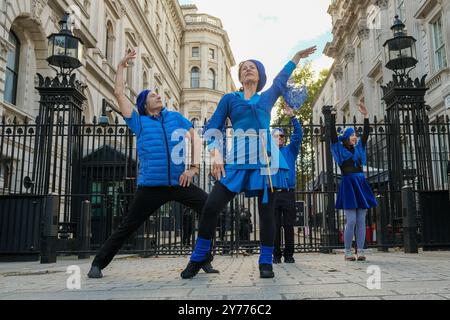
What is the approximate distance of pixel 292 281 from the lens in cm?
389

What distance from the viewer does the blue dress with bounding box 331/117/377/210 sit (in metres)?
6.07

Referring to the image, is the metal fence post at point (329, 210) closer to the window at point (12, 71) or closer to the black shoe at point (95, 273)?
the black shoe at point (95, 273)

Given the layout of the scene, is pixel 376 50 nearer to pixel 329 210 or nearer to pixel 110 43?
pixel 110 43

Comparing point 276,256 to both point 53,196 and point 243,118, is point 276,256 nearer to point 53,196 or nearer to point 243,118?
point 243,118

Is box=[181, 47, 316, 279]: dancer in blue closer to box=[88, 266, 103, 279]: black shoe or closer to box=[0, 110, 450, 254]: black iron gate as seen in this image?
box=[88, 266, 103, 279]: black shoe

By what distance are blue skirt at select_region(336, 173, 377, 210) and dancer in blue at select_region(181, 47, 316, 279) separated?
221 cm

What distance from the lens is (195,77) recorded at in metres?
55.3

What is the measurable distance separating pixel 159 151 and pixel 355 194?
301 cm

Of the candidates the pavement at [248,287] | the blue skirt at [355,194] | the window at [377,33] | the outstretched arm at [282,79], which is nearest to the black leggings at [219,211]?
the pavement at [248,287]

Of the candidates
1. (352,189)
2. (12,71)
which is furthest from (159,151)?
(12,71)
